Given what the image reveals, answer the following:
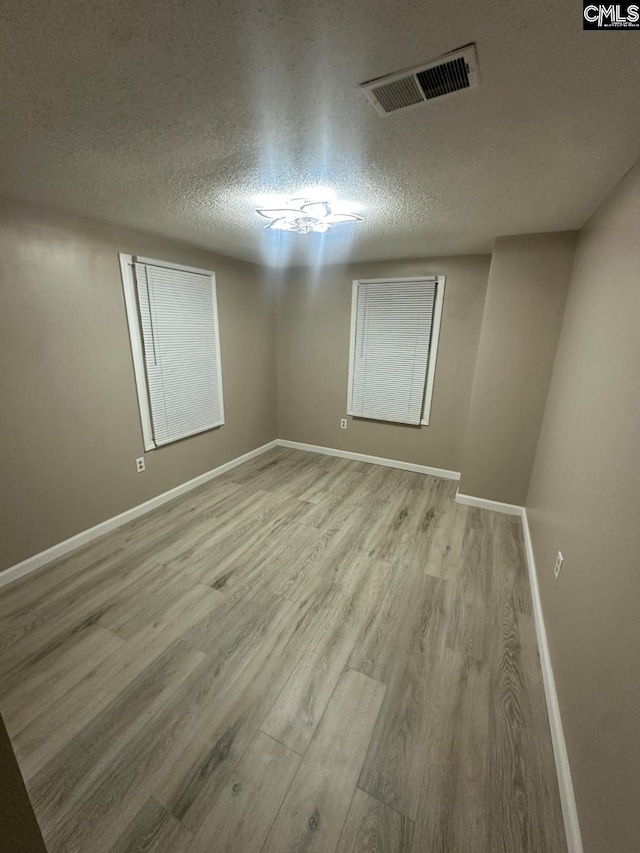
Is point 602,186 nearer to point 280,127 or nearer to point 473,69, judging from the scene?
point 473,69

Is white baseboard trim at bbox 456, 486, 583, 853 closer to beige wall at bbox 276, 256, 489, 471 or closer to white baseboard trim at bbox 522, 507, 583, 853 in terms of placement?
white baseboard trim at bbox 522, 507, 583, 853

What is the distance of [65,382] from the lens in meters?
2.27

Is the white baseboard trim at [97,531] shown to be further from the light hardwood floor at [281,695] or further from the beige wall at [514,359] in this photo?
the beige wall at [514,359]

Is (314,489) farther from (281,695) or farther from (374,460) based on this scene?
(281,695)

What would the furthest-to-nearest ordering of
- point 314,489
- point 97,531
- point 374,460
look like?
point 374,460, point 314,489, point 97,531

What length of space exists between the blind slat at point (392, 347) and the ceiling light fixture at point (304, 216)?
1.41 metres

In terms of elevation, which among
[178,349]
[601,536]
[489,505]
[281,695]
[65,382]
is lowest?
[281,695]

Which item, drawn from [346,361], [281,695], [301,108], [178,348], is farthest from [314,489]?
[301,108]

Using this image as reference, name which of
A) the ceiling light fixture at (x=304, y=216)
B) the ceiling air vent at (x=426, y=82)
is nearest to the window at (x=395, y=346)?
the ceiling light fixture at (x=304, y=216)

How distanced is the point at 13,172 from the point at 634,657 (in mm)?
3008

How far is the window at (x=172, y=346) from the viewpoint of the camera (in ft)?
8.72

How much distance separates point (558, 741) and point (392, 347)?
3205mm

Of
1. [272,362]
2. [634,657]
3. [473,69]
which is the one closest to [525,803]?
[634,657]

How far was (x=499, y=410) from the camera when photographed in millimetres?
2859
